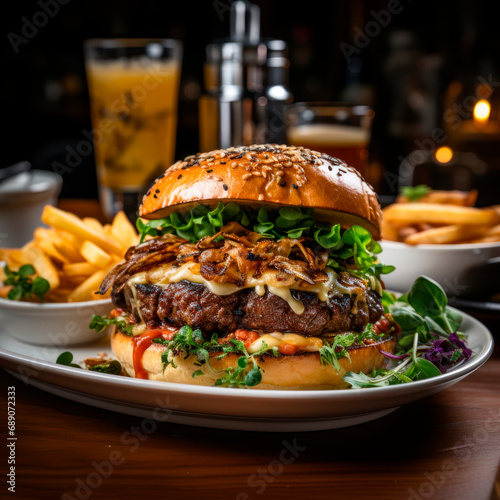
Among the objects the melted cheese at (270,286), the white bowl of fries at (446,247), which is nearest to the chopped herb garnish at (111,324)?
the melted cheese at (270,286)

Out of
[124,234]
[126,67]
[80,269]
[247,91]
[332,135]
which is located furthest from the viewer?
[247,91]

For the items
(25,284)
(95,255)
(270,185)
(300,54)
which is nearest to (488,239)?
(270,185)

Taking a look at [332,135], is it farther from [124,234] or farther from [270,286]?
[270,286]

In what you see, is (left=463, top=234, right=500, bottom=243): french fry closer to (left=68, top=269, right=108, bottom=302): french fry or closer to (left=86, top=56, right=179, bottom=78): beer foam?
(left=68, top=269, right=108, bottom=302): french fry

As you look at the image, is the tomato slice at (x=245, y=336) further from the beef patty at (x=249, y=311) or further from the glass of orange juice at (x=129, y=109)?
the glass of orange juice at (x=129, y=109)

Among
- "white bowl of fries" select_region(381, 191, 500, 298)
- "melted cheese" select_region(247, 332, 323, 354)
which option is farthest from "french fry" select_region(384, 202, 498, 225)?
"melted cheese" select_region(247, 332, 323, 354)

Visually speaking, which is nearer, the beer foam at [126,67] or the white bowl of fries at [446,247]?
the white bowl of fries at [446,247]
